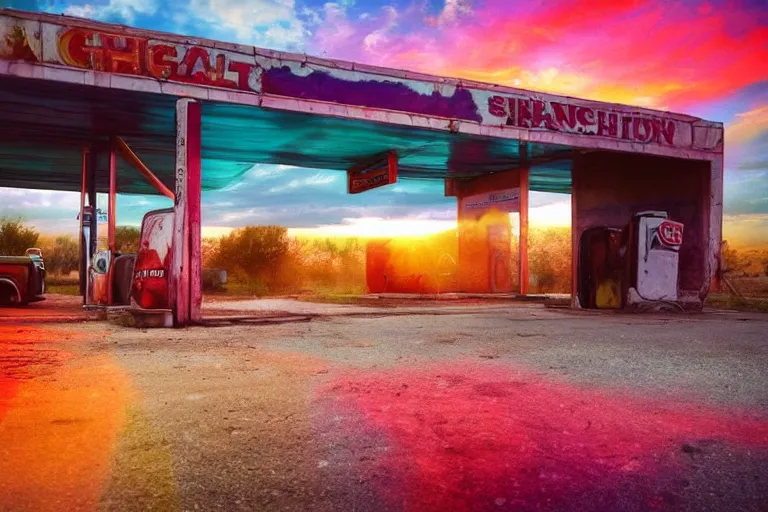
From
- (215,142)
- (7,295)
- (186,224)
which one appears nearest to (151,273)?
(186,224)

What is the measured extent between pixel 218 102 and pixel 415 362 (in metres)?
5.45

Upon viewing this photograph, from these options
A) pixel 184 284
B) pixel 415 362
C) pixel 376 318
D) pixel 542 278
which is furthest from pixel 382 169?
pixel 542 278

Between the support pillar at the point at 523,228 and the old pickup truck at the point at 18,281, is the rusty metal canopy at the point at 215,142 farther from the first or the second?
the old pickup truck at the point at 18,281

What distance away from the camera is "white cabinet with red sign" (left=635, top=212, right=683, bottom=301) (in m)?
10.8

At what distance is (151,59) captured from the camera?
7762mm

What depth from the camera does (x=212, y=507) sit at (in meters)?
2.15

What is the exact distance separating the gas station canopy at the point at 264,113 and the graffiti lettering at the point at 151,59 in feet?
0.05

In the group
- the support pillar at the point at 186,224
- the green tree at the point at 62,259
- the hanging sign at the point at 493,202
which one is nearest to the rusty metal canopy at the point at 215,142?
the support pillar at the point at 186,224

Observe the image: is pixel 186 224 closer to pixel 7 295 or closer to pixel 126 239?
pixel 7 295

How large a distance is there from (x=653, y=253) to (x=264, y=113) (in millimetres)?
8002

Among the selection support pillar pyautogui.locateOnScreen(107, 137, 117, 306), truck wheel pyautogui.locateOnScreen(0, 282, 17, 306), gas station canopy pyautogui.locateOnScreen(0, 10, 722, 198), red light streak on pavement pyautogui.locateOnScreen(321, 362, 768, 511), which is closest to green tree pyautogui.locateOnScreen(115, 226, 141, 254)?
gas station canopy pyautogui.locateOnScreen(0, 10, 722, 198)

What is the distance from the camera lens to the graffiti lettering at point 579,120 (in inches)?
420

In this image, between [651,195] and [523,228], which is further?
[523,228]

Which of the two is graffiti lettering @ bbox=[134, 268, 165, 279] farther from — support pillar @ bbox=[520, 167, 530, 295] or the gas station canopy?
support pillar @ bbox=[520, 167, 530, 295]
